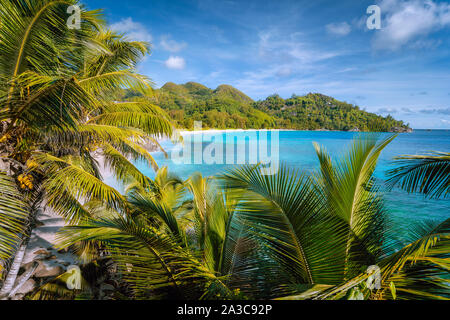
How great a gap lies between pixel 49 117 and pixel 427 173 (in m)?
4.58

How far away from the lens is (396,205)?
43.5 ft

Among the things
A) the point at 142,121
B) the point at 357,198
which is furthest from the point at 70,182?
the point at 357,198

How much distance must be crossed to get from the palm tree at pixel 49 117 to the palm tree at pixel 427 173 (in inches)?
151

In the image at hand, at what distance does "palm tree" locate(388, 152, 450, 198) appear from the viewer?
2.59 meters

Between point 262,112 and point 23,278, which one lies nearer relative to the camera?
point 23,278

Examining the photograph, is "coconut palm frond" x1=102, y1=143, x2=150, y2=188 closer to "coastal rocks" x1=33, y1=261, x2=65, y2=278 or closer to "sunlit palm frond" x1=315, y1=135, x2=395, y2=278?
"coastal rocks" x1=33, y1=261, x2=65, y2=278

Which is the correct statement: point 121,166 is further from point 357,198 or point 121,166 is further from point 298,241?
point 357,198

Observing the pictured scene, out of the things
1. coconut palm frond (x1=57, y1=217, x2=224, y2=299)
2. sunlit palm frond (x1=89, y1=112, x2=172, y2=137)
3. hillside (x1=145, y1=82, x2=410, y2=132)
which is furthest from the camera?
hillside (x1=145, y1=82, x2=410, y2=132)

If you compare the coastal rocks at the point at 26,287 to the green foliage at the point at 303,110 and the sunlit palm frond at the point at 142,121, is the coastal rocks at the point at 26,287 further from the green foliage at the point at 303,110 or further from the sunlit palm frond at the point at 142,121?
the green foliage at the point at 303,110

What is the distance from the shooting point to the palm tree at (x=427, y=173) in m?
2.59

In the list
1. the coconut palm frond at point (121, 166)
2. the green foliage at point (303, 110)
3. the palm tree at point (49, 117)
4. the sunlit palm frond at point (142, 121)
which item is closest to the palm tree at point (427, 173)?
the palm tree at point (49, 117)

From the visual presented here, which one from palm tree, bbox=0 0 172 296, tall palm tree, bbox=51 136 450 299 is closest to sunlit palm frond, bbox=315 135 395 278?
tall palm tree, bbox=51 136 450 299

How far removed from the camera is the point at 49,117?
2.52 metres

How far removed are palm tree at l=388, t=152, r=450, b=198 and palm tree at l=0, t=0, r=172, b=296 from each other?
3.84 meters
